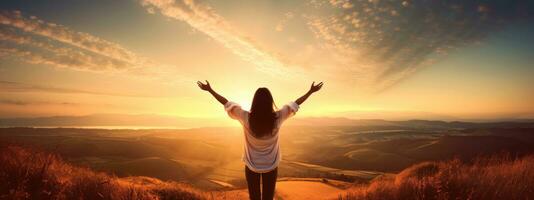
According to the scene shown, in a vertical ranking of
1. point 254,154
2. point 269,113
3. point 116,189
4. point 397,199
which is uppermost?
point 269,113

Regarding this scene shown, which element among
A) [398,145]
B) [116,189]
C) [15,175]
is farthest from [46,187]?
[398,145]

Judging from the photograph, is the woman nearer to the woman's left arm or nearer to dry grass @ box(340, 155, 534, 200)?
the woman's left arm

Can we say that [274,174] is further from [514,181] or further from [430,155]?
[430,155]

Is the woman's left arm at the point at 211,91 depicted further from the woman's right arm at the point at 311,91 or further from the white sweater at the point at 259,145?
the woman's right arm at the point at 311,91

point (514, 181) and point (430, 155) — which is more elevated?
point (514, 181)

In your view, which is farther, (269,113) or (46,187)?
(46,187)

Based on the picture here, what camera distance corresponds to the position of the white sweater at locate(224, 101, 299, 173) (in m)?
4.27

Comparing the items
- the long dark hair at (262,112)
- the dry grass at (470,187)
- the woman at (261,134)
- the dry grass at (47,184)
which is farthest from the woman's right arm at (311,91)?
the dry grass at (47,184)

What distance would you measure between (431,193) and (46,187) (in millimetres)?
7351

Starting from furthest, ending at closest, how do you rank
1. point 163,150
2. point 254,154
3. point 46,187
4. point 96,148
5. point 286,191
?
1. point 163,150
2. point 96,148
3. point 286,191
4. point 46,187
5. point 254,154

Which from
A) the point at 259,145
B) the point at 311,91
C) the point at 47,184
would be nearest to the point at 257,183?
the point at 259,145

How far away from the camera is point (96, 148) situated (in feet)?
276

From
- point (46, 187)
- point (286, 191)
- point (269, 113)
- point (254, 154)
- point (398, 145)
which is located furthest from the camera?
point (398, 145)

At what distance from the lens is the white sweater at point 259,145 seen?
427cm
